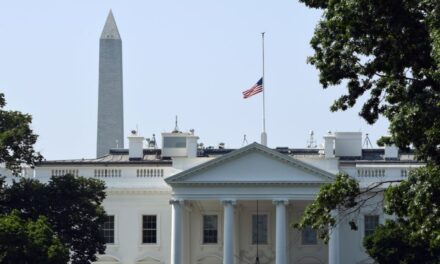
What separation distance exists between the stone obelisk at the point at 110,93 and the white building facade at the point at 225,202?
40.7 m

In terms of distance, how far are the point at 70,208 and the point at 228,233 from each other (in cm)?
1571

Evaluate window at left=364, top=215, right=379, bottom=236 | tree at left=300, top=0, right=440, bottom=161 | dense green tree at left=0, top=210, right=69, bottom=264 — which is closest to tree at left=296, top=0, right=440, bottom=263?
tree at left=300, top=0, right=440, bottom=161

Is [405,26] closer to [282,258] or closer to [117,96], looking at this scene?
[282,258]

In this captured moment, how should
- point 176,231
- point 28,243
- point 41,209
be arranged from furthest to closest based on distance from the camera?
point 176,231
point 41,209
point 28,243

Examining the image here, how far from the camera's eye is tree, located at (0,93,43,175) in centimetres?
7425

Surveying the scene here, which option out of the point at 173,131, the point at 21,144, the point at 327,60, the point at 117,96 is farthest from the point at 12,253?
the point at 117,96

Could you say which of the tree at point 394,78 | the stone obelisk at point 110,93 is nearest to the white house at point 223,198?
the stone obelisk at point 110,93

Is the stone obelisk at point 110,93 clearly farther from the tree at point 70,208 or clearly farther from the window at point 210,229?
the tree at point 70,208

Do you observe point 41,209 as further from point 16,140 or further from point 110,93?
point 110,93

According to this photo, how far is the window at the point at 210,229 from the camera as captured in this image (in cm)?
9912

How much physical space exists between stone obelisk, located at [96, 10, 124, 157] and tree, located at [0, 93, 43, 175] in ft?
213

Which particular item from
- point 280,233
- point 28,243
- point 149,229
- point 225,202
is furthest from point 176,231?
point 28,243

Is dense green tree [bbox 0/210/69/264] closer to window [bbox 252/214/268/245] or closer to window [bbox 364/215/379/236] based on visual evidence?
window [bbox 252/214/268/245]

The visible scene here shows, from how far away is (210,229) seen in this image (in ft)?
326
